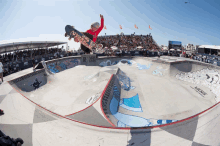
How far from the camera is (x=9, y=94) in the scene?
8305mm

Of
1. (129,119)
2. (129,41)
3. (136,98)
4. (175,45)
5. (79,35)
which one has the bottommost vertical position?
(129,119)

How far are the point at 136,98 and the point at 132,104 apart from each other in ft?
3.51

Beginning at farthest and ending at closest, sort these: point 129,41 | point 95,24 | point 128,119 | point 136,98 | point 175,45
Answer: point 175,45
point 129,41
point 95,24
point 136,98
point 128,119

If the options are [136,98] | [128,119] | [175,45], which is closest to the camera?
[128,119]

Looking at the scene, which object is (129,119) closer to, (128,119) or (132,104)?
(128,119)

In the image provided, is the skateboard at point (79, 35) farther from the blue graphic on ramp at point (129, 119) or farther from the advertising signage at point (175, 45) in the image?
the advertising signage at point (175, 45)

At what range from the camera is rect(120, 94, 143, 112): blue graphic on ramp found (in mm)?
9027

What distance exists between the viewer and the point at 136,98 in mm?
10430

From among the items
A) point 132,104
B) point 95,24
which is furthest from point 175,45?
point 132,104

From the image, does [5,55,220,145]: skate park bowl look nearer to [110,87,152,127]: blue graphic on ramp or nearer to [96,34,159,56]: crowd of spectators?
[110,87,152,127]: blue graphic on ramp

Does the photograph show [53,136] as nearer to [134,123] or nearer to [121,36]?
[134,123]

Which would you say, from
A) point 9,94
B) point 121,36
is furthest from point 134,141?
point 121,36

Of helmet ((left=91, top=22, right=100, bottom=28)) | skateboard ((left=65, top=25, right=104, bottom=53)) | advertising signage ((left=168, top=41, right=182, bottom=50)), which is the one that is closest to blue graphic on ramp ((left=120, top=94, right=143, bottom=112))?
skateboard ((left=65, top=25, right=104, bottom=53))

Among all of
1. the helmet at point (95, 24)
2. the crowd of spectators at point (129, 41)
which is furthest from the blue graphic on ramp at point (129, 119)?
the crowd of spectators at point (129, 41)
